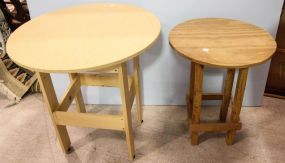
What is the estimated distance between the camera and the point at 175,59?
1.86 m

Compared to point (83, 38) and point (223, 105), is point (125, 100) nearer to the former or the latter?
point (83, 38)

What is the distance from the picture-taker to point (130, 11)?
60.3 inches

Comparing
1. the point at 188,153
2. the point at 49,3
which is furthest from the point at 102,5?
the point at 188,153

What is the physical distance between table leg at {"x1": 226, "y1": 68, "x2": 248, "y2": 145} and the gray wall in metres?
0.42

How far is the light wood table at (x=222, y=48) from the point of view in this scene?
1.22 metres

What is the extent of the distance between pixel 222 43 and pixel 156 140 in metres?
0.81

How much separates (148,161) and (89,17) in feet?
3.15

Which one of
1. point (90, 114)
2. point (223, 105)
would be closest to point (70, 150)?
point (90, 114)

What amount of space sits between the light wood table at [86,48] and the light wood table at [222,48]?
7.9 inches

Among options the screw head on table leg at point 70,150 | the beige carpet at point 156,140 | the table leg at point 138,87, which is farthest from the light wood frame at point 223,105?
the screw head on table leg at point 70,150

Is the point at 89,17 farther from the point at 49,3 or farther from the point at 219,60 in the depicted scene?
the point at 219,60

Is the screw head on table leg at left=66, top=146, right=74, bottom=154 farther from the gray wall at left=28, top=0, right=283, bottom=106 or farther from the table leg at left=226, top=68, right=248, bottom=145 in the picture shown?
the table leg at left=226, top=68, right=248, bottom=145

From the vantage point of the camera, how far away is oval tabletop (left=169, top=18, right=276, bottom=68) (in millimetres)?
1213

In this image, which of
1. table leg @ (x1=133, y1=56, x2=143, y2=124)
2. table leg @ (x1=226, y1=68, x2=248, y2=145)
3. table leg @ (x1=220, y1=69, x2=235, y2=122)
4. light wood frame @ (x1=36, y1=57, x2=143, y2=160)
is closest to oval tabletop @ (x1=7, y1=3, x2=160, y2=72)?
light wood frame @ (x1=36, y1=57, x2=143, y2=160)
